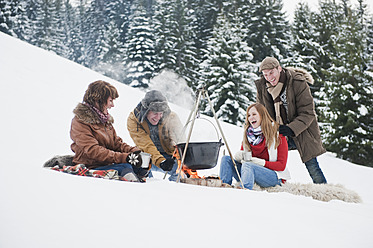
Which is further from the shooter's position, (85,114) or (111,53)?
(111,53)

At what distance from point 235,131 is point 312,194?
15.2 ft

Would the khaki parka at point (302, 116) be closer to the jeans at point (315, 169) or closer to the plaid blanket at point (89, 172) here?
the jeans at point (315, 169)

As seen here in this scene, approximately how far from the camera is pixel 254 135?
10.1 feet

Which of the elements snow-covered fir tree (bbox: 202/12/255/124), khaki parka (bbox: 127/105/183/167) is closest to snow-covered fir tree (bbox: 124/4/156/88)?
snow-covered fir tree (bbox: 202/12/255/124)

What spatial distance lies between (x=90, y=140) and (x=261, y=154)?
153 centimetres

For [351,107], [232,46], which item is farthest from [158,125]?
[232,46]

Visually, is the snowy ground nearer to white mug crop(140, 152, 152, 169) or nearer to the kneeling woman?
white mug crop(140, 152, 152, 169)

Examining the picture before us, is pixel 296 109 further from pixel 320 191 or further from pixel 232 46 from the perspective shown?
pixel 232 46

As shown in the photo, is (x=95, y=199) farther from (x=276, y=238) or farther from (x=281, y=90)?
(x=281, y=90)

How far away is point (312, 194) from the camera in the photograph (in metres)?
2.89

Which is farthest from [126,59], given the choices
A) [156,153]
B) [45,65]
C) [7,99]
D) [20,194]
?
[20,194]

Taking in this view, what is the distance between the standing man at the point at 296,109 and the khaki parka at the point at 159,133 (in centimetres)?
100

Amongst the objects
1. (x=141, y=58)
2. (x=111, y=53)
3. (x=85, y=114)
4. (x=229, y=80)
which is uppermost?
(x=111, y=53)

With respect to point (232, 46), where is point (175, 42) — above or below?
above
